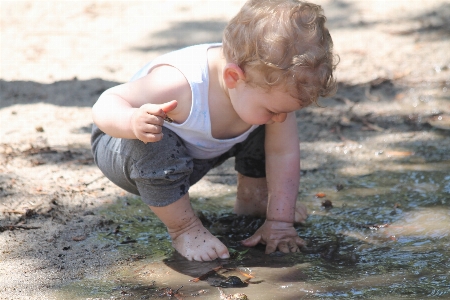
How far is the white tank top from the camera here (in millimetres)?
2469

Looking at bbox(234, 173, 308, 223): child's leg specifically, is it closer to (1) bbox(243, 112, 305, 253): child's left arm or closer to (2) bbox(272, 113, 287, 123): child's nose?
(1) bbox(243, 112, 305, 253): child's left arm

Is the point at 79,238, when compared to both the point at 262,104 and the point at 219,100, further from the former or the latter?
the point at 262,104

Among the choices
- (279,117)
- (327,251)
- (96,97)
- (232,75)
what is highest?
(232,75)

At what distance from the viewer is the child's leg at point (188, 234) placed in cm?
245

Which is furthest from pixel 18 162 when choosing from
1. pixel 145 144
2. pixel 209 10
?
pixel 209 10

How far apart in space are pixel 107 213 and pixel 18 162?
28.7 inches

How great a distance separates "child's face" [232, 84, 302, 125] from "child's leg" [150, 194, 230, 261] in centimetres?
40

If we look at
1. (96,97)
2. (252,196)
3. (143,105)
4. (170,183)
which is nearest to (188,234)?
(170,183)

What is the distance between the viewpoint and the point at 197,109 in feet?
8.10

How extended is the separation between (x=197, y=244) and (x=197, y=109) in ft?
1.64

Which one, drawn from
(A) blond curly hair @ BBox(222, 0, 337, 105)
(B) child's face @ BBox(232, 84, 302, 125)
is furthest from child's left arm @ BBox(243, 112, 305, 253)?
(A) blond curly hair @ BBox(222, 0, 337, 105)

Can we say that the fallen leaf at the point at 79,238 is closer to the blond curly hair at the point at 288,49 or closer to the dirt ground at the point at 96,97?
the dirt ground at the point at 96,97

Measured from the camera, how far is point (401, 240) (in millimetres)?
2521

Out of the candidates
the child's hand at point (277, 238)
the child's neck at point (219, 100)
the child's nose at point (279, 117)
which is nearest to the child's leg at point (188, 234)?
the child's hand at point (277, 238)
